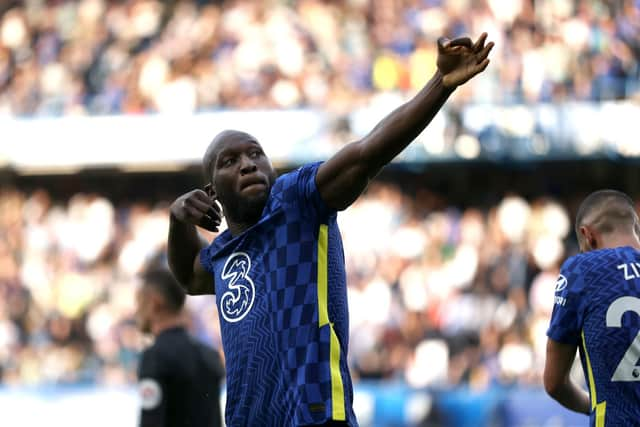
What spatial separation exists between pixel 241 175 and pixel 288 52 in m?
13.4

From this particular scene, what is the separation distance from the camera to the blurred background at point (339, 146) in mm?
14383

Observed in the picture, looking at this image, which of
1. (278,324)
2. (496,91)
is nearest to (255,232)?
(278,324)

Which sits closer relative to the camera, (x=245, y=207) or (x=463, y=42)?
(x=463, y=42)

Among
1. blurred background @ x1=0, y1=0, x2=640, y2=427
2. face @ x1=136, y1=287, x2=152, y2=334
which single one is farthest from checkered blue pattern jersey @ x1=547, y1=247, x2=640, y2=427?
blurred background @ x1=0, y1=0, x2=640, y2=427

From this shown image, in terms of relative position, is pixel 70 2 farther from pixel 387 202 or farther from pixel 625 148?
pixel 625 148

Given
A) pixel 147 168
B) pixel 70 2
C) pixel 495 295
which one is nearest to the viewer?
pixel 495 295

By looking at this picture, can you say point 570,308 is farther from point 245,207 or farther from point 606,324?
point 245,207

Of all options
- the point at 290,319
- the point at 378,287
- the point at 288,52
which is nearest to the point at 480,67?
the point at 290,319

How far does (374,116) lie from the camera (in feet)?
53.1

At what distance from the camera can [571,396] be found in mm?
4820

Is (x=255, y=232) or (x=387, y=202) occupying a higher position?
(x=387, y=202)

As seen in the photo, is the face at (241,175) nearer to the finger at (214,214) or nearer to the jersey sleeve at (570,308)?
the finger at (214,214)

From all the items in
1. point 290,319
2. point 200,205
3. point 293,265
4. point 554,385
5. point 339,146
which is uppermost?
point 339,146

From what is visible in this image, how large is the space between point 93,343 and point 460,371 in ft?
17.4
